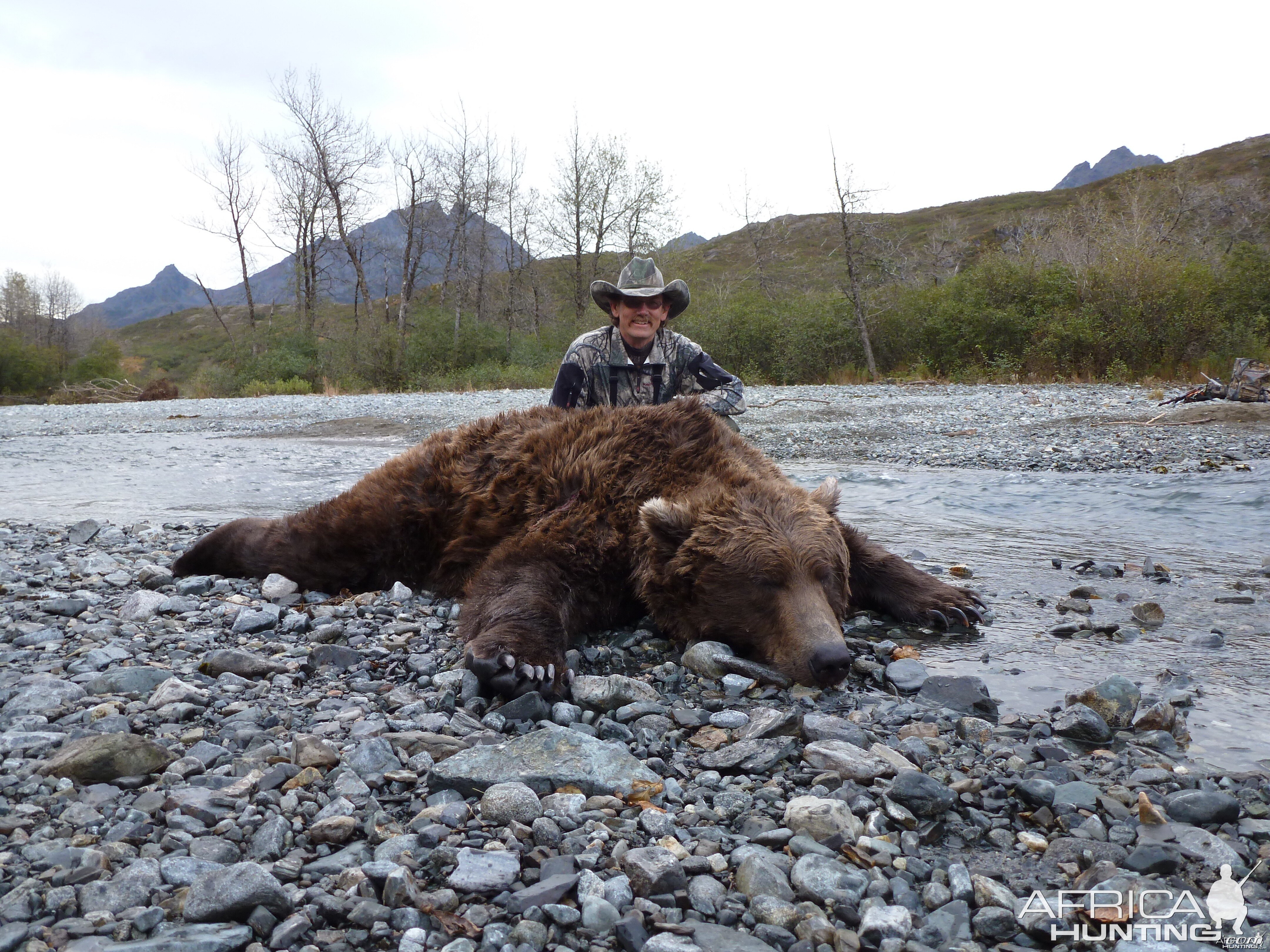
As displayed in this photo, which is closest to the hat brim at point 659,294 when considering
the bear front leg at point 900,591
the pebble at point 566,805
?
the bear front leg at point 900,591

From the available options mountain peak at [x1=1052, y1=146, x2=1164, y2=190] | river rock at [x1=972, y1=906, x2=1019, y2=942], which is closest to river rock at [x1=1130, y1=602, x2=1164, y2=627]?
river rock at [x1=972, y1=906, x2=1019, y2=942]

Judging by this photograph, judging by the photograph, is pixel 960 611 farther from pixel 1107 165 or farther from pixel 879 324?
pixel 1107 165

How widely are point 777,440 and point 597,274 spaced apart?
997 inches

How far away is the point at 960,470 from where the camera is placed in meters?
8.12

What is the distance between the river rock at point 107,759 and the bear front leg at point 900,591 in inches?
104

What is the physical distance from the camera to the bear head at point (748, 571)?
120 inches

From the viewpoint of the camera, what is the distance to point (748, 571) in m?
3.17

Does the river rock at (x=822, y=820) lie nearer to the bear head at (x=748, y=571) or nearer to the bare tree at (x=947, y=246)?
the bear head at (x=748, y=571)

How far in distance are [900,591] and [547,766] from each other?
2.15 metres

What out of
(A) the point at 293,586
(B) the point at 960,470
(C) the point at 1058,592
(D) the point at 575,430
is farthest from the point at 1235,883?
(B) the point at 960,470

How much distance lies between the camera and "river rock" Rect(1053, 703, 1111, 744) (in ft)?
7.70

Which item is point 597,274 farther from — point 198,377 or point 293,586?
point 293,586

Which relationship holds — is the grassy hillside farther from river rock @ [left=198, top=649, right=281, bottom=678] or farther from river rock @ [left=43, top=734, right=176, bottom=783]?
river rock @ [left=43, top=734, right=176, bottom=783]

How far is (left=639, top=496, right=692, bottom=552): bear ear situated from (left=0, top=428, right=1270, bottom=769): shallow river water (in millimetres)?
1090
